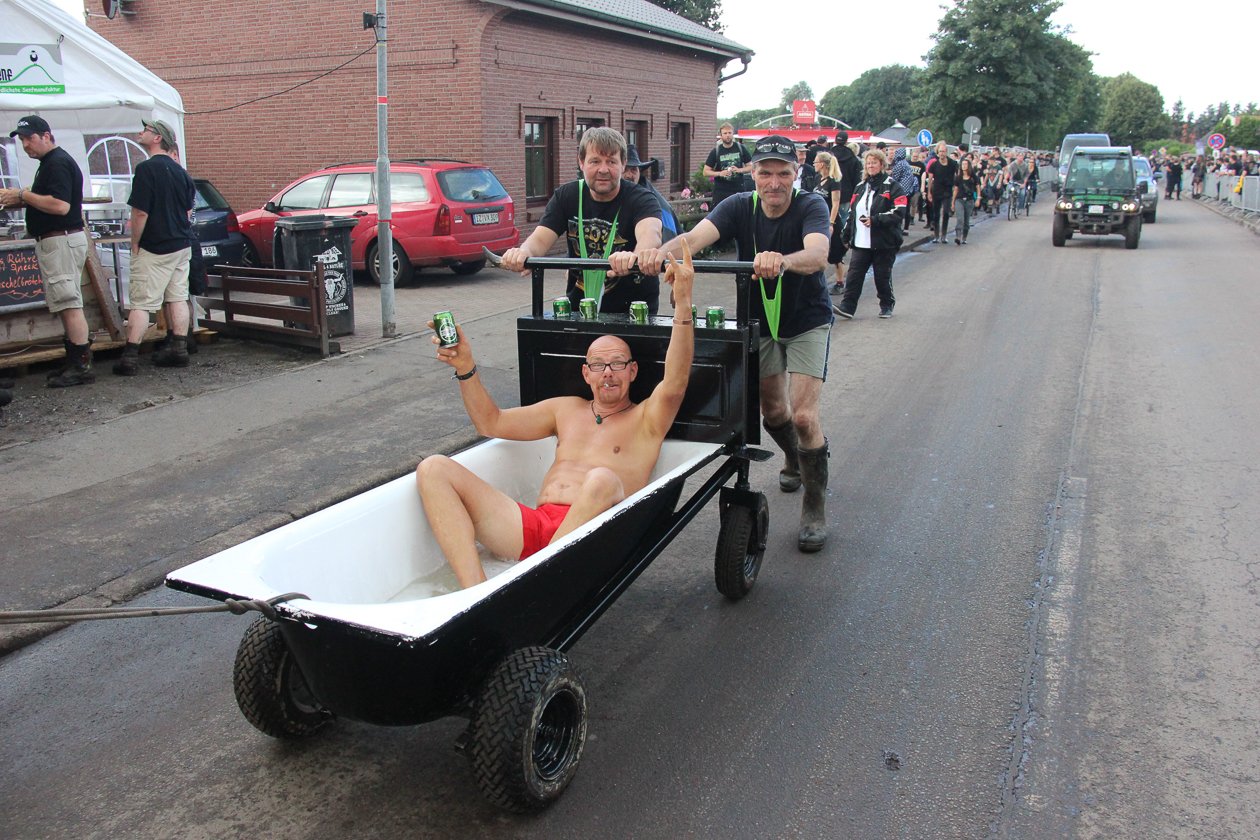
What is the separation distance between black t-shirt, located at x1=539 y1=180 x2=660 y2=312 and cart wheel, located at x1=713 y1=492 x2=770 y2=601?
50.1 inches

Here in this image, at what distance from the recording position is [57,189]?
24.6 feet

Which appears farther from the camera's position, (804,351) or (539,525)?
(804,351)

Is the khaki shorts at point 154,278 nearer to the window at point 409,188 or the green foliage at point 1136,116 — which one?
the window at point 409,188

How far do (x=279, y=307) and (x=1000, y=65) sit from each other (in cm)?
4433

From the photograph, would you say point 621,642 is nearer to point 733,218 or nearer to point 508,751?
point 508,751

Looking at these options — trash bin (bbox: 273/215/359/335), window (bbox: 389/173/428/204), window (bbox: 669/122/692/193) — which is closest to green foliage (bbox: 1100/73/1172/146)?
window (bbox: 669/122/692/193)

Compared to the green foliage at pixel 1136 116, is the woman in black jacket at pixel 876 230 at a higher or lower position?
lower

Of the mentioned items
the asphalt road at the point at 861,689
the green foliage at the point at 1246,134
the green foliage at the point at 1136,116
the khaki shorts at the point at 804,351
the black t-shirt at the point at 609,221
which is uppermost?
the green foliage at the point at 1136,116

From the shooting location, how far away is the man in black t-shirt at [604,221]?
4.69 metres

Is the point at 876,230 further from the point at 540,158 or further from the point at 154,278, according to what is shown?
the point at 540,158

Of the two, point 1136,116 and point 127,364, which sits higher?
point 1136,116

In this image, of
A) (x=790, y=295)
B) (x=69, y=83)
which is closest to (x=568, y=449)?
(x=790, y=295)

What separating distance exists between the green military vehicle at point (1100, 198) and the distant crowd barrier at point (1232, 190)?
9843 mm

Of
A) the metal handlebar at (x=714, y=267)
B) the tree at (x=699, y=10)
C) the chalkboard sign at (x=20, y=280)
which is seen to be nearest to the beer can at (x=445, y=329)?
the metal handlebar at (x=714, y=267)
